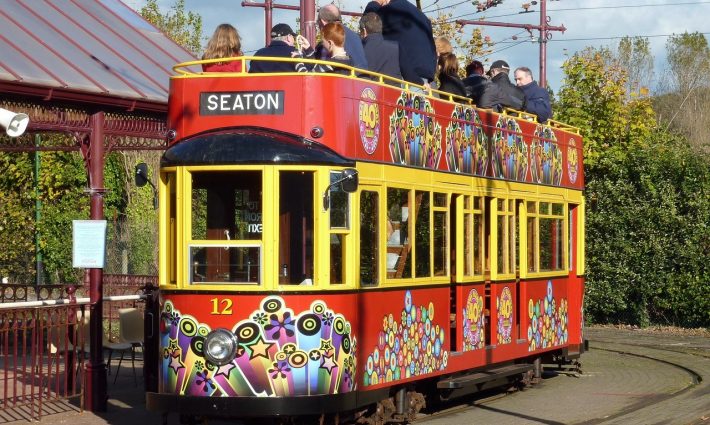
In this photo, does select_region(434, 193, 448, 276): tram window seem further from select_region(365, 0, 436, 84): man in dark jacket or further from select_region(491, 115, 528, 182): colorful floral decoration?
select_region(491, 115, 528, 182): colorful floral decoration

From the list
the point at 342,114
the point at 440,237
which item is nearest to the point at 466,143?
the point at 440,237

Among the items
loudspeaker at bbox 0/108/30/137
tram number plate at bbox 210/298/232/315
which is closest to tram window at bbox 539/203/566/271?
tram number plate at bbox 210/298/232/315

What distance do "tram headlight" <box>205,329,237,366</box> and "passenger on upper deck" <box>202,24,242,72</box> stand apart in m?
2.53

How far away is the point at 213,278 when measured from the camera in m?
11.2

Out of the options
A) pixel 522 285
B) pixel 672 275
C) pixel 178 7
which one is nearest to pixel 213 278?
pixel 522 285

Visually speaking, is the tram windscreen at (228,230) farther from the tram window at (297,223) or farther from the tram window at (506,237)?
the tram window at (506,237)

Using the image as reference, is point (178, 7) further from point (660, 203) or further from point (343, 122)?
point (343, 122)

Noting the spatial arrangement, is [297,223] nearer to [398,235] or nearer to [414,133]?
[398,235]

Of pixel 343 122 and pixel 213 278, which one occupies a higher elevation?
pixel 343 122

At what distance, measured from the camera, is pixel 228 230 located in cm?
1141

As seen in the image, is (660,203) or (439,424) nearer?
(439,424)

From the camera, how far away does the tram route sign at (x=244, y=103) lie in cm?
1139

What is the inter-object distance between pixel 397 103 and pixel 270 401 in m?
3.23

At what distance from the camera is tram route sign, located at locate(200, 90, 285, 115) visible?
1139 cm
